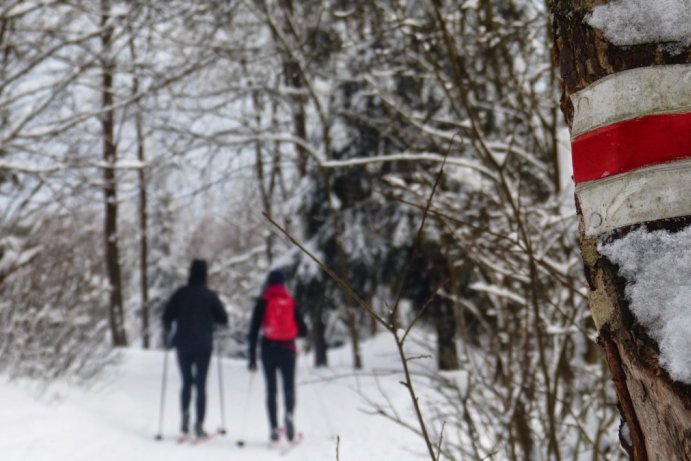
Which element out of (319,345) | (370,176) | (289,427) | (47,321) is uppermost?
(370,176)

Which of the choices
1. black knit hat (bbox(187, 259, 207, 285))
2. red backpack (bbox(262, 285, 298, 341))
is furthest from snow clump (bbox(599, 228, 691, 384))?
black knit hat (bbox(187, 259, 207, 285))

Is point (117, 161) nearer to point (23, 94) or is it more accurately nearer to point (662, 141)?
point (23, 94)

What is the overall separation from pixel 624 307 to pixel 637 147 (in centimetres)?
22

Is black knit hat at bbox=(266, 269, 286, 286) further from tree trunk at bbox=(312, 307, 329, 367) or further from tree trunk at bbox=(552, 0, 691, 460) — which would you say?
tree trunk at bbox=(312, 307, 329, 367)

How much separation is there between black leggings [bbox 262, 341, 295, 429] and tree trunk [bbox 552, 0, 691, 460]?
240 inches

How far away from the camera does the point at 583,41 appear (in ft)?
3.36

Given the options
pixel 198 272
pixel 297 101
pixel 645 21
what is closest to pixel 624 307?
pixel 645 21

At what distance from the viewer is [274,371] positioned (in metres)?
7.01

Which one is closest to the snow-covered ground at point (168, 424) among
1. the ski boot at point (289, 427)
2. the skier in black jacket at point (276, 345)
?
the ski boot at point (289, 427)

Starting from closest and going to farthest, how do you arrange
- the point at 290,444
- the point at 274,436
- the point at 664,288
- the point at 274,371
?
the point at 664,288, the point at 290,444, the point at 274,436, the point at 274,371

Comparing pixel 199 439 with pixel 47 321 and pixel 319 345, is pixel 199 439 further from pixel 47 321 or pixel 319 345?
pixel 319 345

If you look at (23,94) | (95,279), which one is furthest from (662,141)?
(95,279)

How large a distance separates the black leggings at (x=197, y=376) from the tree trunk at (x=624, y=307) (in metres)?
6.54

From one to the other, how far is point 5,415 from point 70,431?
0.58 meters
